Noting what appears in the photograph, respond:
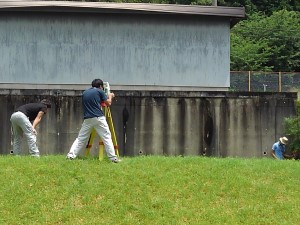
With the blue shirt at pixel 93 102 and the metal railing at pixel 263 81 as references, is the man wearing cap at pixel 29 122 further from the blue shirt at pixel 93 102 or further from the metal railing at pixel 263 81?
the metal railing at pixel 263 81

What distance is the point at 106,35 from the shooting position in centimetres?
2186

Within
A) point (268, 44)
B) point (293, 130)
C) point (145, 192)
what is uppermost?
point (268, 44)

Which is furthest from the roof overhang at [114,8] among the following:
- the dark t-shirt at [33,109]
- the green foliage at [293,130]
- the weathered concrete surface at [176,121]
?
the dark t-shirt at [33,109]

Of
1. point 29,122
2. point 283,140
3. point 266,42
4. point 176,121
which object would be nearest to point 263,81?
point 283,140

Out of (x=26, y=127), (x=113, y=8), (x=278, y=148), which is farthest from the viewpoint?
(x=113, y=8)

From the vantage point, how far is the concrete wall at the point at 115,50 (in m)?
21.5

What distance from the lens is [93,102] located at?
12898mm

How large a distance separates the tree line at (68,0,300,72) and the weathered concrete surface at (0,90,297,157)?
2340 centimetres

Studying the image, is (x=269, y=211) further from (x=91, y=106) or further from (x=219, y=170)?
(x=91, y=106)

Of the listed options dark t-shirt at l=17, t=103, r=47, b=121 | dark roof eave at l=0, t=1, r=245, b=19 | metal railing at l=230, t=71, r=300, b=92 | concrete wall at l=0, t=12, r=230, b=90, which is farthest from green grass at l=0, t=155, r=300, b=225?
metal railing at l=230, t=71, r=300, b=92

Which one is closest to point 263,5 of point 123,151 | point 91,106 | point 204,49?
point 204,49

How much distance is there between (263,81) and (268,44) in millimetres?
22319

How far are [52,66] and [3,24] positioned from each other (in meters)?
2.43

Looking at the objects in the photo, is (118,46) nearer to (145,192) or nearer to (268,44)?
(145,192)
